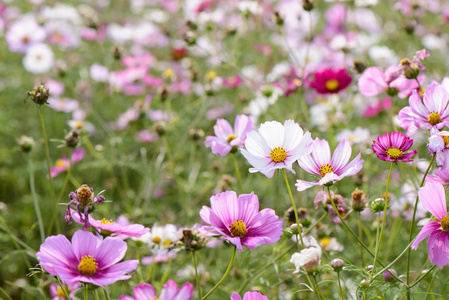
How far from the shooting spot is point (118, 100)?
2279 mm

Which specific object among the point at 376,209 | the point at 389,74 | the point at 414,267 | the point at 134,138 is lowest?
the point at 414,267

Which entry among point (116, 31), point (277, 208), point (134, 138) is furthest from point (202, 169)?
point (116, 31)

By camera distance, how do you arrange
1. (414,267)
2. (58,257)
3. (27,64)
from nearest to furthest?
(58,257) → (414,267) → (27,64)

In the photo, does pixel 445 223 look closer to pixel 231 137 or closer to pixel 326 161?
pixel 326 161

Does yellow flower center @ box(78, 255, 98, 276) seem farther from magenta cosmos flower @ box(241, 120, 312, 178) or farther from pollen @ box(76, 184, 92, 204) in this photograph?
magenta cosmos flower @ box(241, 120, 312, 178)

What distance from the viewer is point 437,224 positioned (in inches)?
28.8

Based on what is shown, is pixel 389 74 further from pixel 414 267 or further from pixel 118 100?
pixel 118 100

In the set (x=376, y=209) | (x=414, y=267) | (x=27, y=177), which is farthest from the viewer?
(x=27, y=177)

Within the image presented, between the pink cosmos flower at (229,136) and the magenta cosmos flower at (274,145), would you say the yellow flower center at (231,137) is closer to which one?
the pink cosmos flower at (229,136)

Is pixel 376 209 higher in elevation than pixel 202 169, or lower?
higher

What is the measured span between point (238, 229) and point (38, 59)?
1822mm

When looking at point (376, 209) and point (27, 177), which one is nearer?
point (376, 209)

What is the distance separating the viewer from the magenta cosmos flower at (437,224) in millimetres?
711

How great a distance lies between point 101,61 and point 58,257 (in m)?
2.02
